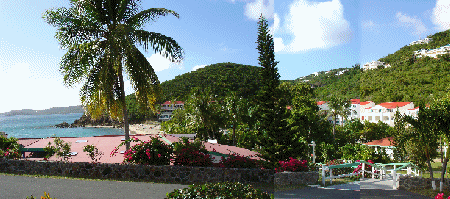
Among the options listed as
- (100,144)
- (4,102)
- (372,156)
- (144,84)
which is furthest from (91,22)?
(4,102)

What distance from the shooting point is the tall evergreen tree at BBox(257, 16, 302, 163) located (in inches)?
278

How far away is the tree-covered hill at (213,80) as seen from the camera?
2225 cm

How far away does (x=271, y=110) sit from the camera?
7.24m

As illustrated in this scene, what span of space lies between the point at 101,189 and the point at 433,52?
5.09m

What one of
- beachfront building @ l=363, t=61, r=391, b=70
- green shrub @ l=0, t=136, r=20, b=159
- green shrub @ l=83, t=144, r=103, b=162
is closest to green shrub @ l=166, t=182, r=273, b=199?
beachfront building @ l=363, t=61, r=391, b=70

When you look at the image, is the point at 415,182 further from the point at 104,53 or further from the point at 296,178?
the point at 104,53

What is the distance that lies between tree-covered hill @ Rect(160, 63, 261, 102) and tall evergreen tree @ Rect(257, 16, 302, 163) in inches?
542

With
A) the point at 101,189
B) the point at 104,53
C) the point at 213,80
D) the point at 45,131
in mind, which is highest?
the point at 213,80

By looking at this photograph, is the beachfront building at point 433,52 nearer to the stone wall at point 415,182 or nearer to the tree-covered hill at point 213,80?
the stone wall at point 415,182

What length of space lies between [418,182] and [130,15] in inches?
294

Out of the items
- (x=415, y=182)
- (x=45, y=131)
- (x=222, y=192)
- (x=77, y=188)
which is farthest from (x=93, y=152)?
(x=45, y=131)

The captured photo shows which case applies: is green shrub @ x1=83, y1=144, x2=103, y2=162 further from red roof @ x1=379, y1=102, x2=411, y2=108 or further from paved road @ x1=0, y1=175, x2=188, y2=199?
red roof @ x1=379, y1=102, x2=411, y2=108

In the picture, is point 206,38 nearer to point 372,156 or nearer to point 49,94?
point 49,94

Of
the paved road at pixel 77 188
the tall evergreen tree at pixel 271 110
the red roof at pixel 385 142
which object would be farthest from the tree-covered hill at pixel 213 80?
the red roof at pixel 385 142
